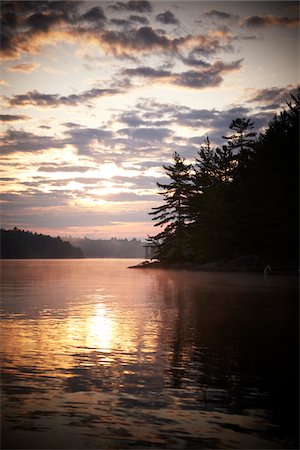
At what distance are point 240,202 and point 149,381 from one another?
174 feet

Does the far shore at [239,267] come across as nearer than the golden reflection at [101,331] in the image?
No

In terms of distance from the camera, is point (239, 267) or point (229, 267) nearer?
point (239, 267)

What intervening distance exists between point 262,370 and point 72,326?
7.82m

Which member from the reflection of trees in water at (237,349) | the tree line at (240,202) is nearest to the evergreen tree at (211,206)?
the tree line at (240,202)

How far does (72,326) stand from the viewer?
51.9 feet

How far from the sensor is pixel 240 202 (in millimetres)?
60312

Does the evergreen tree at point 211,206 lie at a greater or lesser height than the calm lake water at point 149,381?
greater

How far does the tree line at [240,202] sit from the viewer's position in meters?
50.2

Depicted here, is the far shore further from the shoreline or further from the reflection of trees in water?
the reflection of trees in water

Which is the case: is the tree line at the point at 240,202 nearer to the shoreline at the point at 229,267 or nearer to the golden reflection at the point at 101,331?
the shoreline at the point at 229,267

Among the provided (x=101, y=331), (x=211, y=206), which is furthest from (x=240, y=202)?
(x=101, y=331)

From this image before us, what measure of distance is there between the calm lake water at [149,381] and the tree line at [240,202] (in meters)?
34.4

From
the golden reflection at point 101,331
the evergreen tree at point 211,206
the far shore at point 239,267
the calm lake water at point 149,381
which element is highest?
the evergreen tree at point 211,206

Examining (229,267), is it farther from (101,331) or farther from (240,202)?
(101,331)
